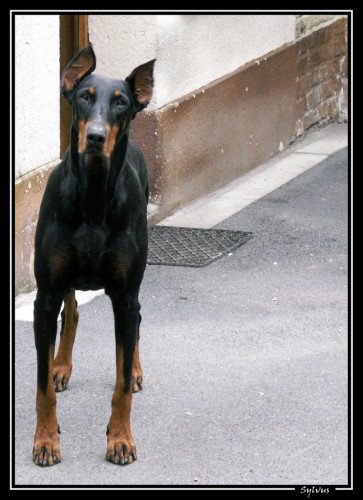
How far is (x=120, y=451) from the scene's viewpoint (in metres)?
5.62

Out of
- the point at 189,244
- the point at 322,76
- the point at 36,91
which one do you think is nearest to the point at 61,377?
the point at 36,91

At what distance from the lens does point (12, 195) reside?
756cm

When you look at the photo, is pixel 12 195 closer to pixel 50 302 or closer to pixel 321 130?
pixel 50 302

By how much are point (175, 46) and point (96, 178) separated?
4647 mm

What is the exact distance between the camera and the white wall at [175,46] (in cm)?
949

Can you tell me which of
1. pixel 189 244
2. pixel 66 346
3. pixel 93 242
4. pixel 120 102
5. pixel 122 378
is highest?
pixel 120 102

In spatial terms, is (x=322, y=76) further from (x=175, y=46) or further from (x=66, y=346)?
(x=66, y=346)

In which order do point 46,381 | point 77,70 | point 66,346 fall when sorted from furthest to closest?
1. point 66,346
2. point 46,381
3. point 77,70

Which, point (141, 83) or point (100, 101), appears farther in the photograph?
point (141, 83)

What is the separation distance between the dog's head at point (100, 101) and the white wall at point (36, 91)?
2.53 m

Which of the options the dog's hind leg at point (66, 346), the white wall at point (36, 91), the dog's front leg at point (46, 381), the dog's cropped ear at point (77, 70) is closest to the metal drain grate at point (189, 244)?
the white wall at point (36, 91)

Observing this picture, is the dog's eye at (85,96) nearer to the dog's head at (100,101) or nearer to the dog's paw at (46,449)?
the dog's head at (100,101)

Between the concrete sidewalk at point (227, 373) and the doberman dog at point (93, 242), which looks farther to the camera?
the concrete sidewalk at point (227, 373)

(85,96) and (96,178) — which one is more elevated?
(85,96)
